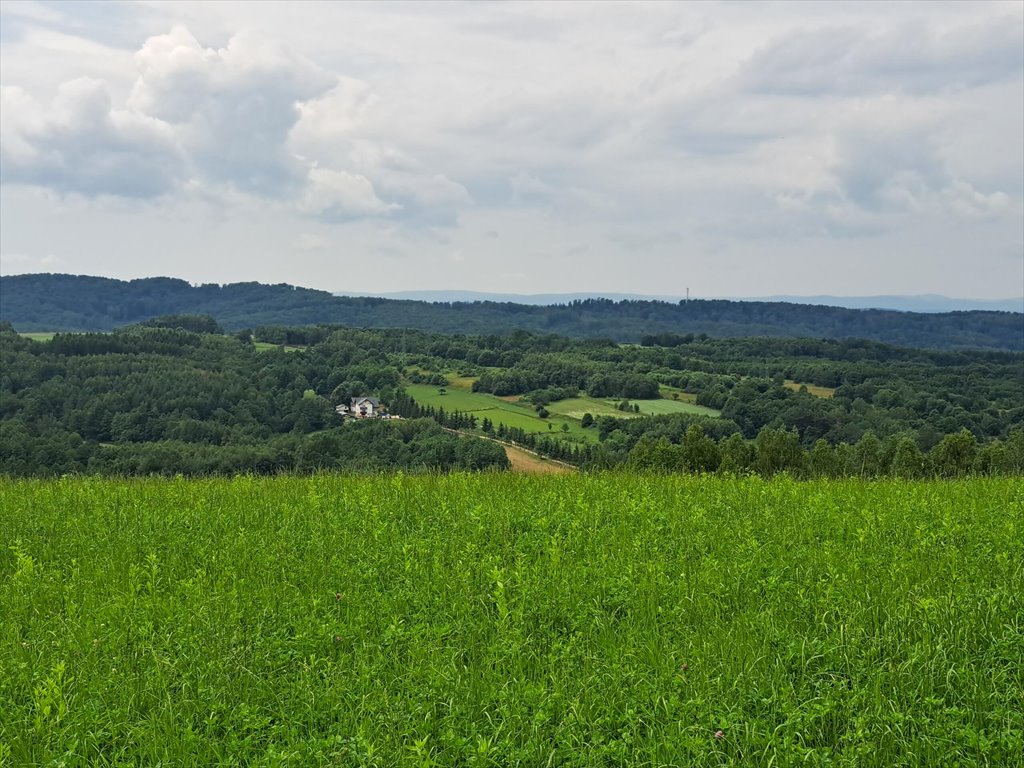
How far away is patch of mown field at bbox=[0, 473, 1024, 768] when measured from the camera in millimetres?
5570

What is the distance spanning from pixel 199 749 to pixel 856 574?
659cm

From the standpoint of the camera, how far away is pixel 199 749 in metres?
5.70

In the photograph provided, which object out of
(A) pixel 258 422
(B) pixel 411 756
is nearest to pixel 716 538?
(B) pixel 411 756

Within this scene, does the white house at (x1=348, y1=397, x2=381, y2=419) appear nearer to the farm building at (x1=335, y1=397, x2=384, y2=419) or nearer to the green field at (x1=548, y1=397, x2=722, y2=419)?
the farm building at (x1=335, y1=397, x2=384, y2=419)

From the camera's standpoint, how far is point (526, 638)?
287 inches

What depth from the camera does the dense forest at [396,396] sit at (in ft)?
284

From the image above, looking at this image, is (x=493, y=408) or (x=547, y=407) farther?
(x=547, y=407)

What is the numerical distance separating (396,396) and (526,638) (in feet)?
433

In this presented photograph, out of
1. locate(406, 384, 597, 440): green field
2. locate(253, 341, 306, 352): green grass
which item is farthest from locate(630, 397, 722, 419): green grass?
locate(253, 341, 306, 352): green grass

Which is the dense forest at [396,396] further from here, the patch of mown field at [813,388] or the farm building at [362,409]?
the farm building at [362,409]

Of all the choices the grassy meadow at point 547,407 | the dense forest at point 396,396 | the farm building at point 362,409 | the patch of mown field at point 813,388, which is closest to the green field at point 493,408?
the grassy meadow at point 547,407

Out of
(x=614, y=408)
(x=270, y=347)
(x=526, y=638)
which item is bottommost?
(x=614, y=408)

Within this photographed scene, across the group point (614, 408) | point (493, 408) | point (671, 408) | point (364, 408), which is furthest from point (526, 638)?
point (364, 408)

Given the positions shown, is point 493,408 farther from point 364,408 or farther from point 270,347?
point 270,347
